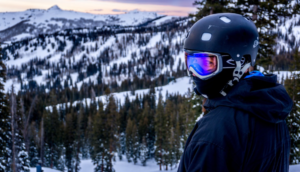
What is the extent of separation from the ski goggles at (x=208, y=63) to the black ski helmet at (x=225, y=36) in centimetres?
5

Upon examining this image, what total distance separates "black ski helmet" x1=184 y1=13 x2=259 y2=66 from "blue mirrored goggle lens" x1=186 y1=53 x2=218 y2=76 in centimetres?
6

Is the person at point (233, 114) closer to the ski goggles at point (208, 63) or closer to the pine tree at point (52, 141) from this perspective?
the ski goggles at point (208, 63)

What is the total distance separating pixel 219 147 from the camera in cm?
151

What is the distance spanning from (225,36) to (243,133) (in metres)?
1.03

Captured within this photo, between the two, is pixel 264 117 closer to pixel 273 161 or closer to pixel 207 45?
pixel 273 161

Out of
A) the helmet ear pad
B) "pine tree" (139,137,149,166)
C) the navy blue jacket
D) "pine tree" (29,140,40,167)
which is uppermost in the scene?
the helmet ear pad

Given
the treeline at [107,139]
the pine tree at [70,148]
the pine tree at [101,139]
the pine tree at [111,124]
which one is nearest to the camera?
the pine tree at [101,139]

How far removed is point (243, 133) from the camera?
1565mm

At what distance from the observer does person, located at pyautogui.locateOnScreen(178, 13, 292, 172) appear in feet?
5.05

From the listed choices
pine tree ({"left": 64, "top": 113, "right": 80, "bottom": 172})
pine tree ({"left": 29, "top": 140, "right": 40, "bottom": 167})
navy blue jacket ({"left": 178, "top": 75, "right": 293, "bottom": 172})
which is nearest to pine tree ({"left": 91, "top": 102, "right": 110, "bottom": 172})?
pine tree ({"left": 64, "top": 113, "right": 80, "bottom": 172})

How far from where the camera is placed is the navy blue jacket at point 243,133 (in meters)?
1.52

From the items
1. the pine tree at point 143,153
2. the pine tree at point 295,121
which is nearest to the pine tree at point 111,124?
the pine tree at point 143,153

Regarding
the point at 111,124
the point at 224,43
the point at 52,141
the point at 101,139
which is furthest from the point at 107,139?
the point at 224,43

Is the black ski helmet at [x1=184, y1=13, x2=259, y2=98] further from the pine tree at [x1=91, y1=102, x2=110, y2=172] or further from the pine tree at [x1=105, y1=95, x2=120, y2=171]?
the pine tree at [x1=91, y1=102, x2=110, y2=172]
